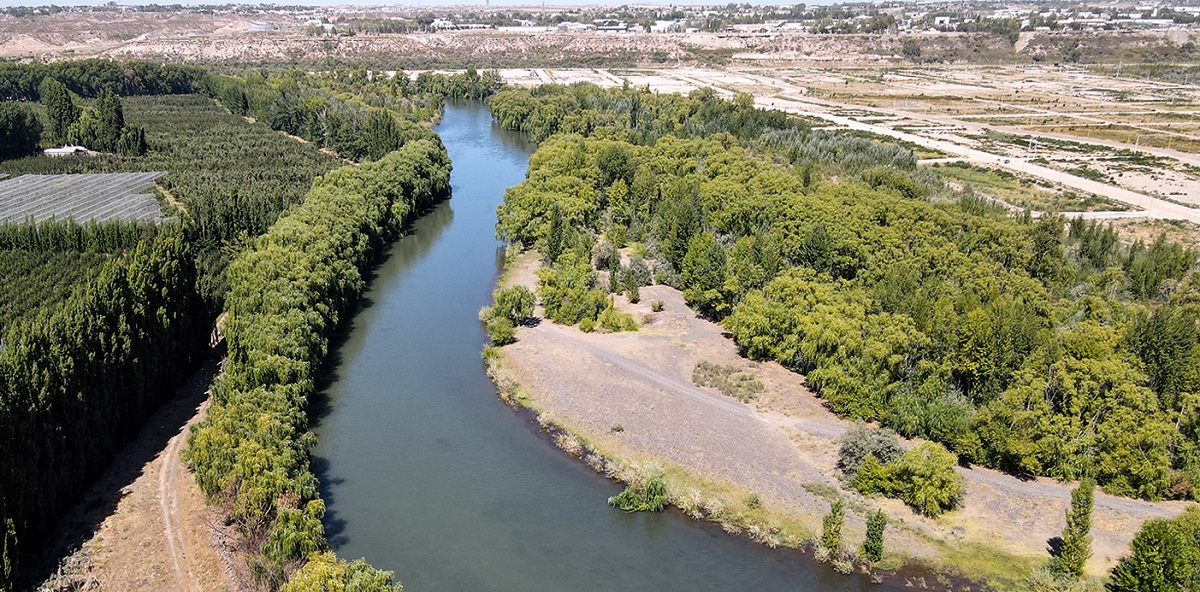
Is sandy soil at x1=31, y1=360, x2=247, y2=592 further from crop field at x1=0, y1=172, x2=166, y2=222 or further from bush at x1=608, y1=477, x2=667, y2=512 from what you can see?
crop field at x1=0, y1=172, x2=166, y2=222

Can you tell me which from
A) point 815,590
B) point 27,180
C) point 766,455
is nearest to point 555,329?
point 766,455

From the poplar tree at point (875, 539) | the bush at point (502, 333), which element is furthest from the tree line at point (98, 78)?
the poplar tree at point (875, 539)

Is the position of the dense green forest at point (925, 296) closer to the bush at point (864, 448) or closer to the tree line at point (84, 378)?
the bush at point (864, 448)

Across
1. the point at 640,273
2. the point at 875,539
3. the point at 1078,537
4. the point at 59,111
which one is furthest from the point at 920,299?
the point at 59,111

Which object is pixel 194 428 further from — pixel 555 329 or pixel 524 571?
pixel 555 329

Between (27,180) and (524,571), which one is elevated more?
(27,180)

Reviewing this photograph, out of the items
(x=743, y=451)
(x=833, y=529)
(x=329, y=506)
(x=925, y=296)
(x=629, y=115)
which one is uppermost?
(x=629, y=115)

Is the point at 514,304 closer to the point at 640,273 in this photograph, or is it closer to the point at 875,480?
the point at 640,273
